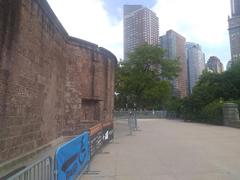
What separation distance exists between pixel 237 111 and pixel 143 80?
20.6 metres

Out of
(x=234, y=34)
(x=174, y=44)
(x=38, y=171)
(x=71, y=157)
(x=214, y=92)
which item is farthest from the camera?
(x=174, y=44)

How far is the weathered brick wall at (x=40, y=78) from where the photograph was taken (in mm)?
7078

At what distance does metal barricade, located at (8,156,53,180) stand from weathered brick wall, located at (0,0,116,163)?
9.18 feet

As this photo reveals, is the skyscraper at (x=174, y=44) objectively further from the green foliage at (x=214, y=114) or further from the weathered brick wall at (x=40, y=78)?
the weathered brick wall at (x=40, y=78)

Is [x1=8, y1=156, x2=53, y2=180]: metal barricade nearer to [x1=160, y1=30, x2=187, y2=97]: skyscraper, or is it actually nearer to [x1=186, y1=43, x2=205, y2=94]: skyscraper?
[x1=160, y1=30, x2=187, y2=97]: skyscraper

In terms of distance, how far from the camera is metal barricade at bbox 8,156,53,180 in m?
3.55

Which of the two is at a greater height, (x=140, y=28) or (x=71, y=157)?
(x=140, y=28)

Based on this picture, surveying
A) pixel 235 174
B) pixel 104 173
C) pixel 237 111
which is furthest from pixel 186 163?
pixel 237 111

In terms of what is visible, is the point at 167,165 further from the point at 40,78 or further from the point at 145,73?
the point at 145,73

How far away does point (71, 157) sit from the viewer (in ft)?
17.0

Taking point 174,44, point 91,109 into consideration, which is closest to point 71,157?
point 91,109

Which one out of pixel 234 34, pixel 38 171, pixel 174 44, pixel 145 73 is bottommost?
pixel 38 171

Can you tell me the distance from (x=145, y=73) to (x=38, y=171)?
3861 cm

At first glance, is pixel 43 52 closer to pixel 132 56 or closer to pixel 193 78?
pixel 132 56
